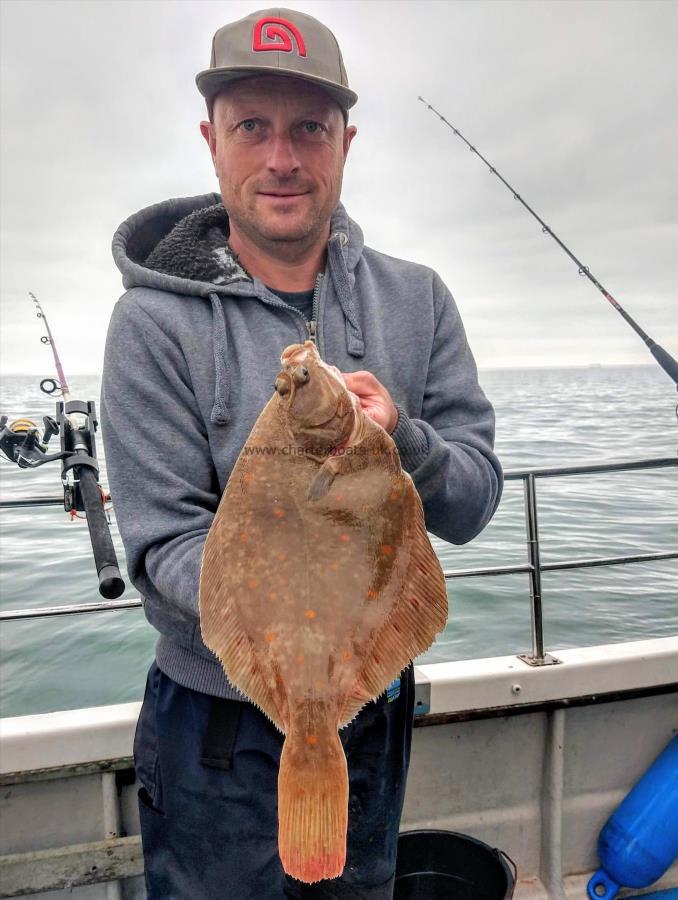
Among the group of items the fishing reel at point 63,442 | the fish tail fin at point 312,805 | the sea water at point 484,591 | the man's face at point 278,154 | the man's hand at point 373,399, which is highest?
the man's face at point 278,154

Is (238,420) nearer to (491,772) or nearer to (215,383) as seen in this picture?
(215,383)

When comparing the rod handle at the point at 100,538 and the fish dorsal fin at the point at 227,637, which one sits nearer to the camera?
the fish dorsal fin at the point at 227,637

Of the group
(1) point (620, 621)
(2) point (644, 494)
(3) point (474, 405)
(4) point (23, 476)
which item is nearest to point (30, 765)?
(3) point (474, 405)

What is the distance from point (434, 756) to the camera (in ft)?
10.6

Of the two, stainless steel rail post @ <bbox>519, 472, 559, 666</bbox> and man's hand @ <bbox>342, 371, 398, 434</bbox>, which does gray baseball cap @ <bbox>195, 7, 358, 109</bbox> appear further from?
stainless steel rail post @ <bbox>519, 472, 559, 666</bbox>

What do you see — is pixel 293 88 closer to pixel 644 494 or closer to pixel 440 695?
pixel 440 695

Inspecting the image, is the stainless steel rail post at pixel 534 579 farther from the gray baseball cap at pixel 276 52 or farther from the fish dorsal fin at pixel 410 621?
the gray baseball cap at pixel 276 52

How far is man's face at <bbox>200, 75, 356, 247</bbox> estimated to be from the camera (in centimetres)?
188

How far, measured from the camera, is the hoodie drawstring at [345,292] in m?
2.08

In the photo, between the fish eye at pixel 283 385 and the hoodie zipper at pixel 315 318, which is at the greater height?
the hoodie zipper at pixel 315 318

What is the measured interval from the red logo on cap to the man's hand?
37.3 inches

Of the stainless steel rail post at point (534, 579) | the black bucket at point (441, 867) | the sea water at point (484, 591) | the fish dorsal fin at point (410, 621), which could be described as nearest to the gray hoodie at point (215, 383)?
the fish dorsal fin at point (410, 621)

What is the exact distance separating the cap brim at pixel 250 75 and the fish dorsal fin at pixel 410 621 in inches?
44.6

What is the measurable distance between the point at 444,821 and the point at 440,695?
718 millimetres
